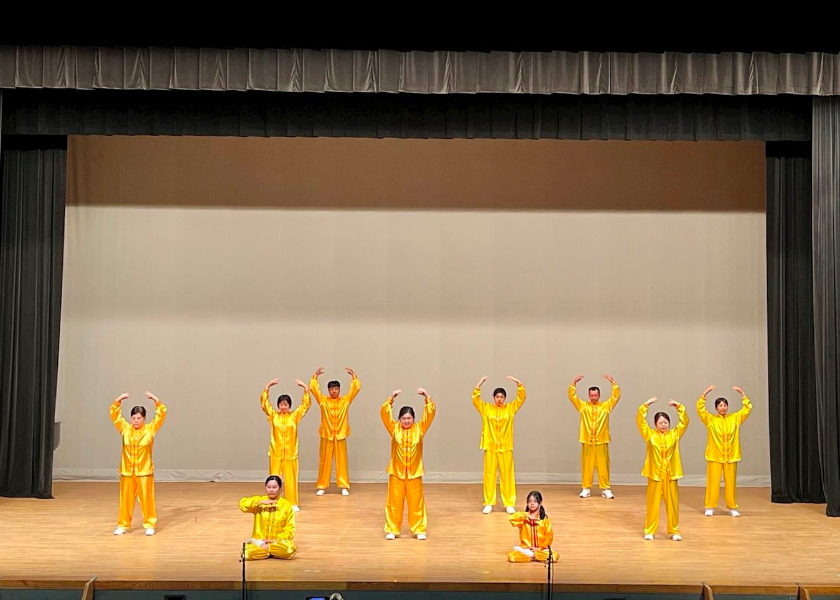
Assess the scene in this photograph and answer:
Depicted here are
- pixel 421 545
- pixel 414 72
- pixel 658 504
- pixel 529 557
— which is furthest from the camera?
pixel 414 72

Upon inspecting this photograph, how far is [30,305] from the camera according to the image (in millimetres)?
10086

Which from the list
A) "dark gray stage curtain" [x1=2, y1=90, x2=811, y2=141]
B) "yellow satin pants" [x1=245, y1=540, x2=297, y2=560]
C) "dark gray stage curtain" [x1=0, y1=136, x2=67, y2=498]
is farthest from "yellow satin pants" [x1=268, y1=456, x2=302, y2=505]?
"dark gray stage curtain" [x1=2, y1=90, x2=811, y2=141]

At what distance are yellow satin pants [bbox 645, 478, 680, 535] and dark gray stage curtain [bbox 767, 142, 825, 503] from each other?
2360mm

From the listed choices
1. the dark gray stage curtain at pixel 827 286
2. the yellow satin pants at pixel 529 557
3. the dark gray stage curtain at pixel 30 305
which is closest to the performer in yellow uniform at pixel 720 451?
the dark gray stage curtain at pixel 827 286

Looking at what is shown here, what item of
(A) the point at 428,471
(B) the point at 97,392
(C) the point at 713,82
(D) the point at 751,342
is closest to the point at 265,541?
(A) the point at 428,471

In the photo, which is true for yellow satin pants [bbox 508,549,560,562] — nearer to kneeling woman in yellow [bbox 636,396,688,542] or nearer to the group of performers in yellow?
the group of performers in yellow

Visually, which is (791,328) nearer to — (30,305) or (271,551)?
(271,551)

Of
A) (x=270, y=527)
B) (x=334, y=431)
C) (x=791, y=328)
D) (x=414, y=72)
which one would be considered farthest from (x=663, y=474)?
(x=414, y=72)

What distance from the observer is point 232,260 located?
1129cm

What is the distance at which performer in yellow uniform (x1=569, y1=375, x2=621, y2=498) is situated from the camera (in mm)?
9914

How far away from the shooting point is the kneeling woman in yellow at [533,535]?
23.5 feet

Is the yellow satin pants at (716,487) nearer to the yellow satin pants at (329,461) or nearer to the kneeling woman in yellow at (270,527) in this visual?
the yellow satin pants at (329,461)

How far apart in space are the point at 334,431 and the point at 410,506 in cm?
224

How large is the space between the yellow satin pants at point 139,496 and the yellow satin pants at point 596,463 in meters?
4.42
